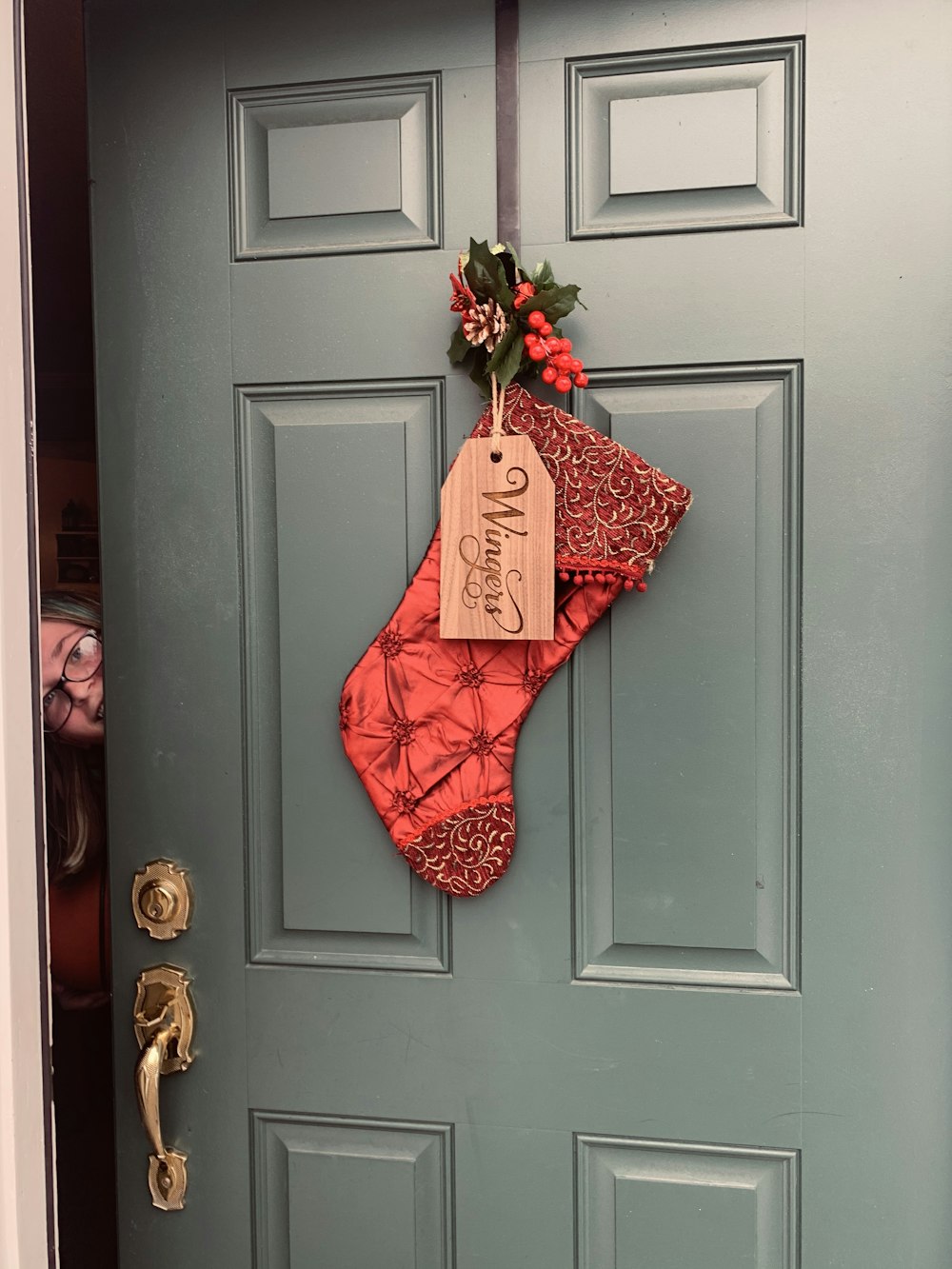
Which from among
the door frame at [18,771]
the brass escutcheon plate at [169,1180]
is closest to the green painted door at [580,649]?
the brass escutcheon plate at [169,1180]

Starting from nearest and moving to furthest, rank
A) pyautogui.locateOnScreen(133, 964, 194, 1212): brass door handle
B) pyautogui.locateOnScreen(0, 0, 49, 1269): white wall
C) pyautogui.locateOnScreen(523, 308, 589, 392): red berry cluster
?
pyautogui.locateOnScreen(0, 0, 49, 1269): white wall → pyautogui.locateOnScreen(523, 308, 589, 392): red berry cluster → pyautogui.locateOnScreen(133, 964, 194, 1212): brass door handle

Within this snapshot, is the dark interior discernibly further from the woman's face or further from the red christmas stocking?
the red christmas stocking

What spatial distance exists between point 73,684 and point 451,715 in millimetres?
430

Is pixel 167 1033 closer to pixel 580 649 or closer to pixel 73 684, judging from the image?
pixel 73 684

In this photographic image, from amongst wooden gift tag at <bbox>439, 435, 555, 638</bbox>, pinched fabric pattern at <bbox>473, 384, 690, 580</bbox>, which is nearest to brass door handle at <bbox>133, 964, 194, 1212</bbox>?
wooden gift tag at <bbox>439, 435, 555, 638</bbox>

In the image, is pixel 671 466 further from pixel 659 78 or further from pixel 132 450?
pixel 132 450

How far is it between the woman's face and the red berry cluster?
57 centimetres

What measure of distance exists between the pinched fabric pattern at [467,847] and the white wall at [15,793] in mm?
345

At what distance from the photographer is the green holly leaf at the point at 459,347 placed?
87 centimetres

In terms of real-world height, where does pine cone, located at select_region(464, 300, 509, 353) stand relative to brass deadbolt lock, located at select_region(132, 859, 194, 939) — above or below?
above

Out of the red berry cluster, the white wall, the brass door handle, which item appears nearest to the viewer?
the white wall

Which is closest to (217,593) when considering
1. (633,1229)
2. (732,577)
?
(732,577)

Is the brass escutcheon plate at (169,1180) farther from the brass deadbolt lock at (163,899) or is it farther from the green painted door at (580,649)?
the brass deadbolt lock at (163,899)

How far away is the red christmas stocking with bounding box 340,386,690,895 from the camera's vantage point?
0.87m
